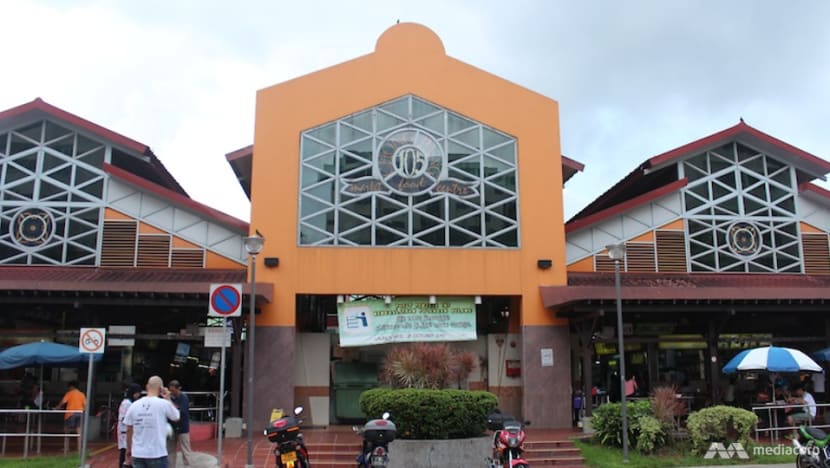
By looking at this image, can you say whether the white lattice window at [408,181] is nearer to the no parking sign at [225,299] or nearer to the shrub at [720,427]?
the no parking sign at [225,299]

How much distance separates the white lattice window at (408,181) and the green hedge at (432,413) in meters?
5.60

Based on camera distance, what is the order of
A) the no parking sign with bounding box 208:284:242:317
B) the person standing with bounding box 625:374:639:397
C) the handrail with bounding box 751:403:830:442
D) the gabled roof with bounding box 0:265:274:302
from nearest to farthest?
the no parking sign with bounding box 208:284:242:317 < the handrail with bounding box 751:403:830:442 < the gabled roof with bounding box 0:265:274:302 < the person standing with bounding box 625:374:639:397

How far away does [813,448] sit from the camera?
1188cm

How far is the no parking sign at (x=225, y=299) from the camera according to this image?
41.2 feet

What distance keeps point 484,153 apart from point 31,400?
13.2m

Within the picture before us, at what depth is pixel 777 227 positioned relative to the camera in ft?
67.5

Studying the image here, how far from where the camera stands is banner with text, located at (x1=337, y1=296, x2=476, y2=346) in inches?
730

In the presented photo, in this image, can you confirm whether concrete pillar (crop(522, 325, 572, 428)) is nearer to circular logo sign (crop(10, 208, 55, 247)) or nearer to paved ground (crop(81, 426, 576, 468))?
paved ground (crop(81, 426, 576, 468))

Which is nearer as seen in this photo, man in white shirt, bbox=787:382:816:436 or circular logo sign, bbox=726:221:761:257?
man in white shirt, bbox=787:382:816:436

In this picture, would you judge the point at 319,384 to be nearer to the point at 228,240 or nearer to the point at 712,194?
the point at 228,240

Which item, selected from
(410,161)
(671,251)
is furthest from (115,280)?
(671,251)

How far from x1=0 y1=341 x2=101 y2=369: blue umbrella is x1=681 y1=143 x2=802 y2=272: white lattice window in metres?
15.6

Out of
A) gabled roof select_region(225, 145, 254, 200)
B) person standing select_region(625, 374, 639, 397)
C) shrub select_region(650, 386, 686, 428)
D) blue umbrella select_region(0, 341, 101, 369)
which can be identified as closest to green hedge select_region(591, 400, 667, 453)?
shrub select_region(650, 386, 686, 428)

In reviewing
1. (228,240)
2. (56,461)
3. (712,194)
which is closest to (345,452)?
(56,461)
